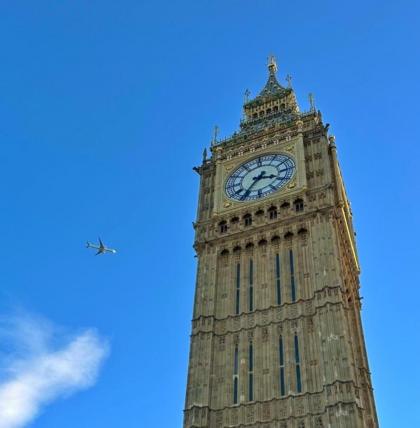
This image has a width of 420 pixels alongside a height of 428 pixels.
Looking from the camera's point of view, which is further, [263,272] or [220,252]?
[220,252]

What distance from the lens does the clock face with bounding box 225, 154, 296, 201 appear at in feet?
175

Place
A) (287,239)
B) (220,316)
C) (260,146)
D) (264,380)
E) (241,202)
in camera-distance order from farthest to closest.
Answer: (260,146) < (241,202) < (287,239) < (220,316) < (264,380)

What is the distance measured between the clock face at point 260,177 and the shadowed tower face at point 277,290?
0.10 m

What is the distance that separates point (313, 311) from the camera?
140ft

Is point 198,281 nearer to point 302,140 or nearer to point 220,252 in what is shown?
point 220,252

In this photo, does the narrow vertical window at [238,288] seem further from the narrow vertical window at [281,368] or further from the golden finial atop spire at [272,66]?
the golden finial atop spire at [272,66]

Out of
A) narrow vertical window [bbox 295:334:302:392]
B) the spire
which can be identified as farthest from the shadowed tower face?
the spire

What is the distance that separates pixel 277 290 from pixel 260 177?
502 inches

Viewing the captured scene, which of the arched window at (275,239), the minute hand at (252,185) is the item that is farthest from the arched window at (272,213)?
the minute hand at (252,185)

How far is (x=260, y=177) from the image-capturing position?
180 ft

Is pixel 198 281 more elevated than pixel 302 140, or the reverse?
pixel 302 140

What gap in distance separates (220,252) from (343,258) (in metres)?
9.58

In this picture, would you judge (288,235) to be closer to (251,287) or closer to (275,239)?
(275,239)

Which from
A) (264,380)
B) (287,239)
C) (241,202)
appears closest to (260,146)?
(241,202)
